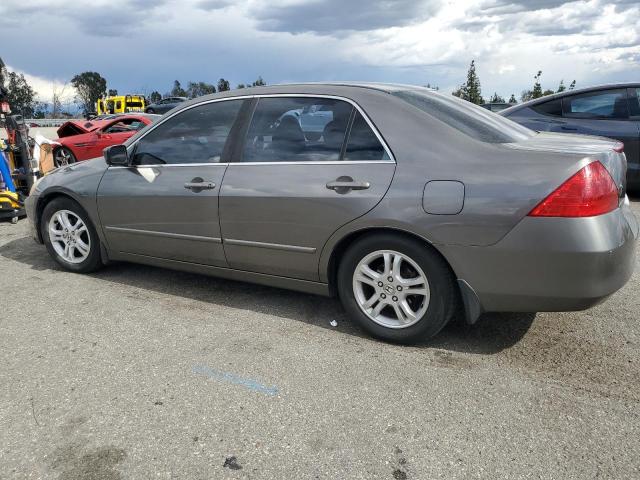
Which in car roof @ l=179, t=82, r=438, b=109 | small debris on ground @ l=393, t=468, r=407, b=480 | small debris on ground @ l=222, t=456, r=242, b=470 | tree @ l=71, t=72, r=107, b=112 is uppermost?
tree @ l=71, t=72, r=107, b=112

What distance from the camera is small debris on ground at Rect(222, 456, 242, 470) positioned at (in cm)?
222

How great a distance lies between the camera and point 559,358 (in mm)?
3096

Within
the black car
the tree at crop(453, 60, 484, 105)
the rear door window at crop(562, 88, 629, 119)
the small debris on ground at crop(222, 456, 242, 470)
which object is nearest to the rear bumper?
the small debris on ground at crop(222, 456, 242, 470)

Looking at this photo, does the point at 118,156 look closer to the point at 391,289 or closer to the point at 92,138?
the point at 391,289

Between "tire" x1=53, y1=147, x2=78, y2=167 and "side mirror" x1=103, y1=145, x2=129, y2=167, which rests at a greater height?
"side mirror" x1=103, y1=145, x2=129, y2=167

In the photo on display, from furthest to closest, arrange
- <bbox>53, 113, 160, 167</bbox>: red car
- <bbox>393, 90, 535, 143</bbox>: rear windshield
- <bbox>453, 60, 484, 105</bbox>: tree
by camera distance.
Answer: <bbox>453, 60, 484, 105</bbox>: tree < <bbox>53, 113, 160, 167</bbox>: red car < <bbox>393, 90, 535, 143</bbox>: rear windshield

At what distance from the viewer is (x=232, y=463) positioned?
2248 millimetres

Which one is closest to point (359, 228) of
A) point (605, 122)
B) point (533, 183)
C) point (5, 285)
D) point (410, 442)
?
point (533, 183)

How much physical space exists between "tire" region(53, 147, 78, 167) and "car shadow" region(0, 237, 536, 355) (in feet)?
23.3

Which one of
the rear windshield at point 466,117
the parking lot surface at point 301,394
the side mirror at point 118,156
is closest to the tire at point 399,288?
the parking lot surface at point 301,394

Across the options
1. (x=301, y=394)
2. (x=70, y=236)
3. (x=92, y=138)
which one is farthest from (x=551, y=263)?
(x=92, y=138)

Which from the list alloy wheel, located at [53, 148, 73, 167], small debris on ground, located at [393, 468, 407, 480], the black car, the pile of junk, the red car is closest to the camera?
small debris on ground, located at [393, 468, 407, 480]

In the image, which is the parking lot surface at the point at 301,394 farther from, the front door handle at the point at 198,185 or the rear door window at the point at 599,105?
the rear door window at the point at 599,105

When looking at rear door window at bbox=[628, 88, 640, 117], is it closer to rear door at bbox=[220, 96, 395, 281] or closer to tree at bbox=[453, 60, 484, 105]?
rear door at bbox=[220, 96, 395, 281]
